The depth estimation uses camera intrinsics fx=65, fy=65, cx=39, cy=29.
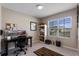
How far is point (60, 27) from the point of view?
1.66 metres

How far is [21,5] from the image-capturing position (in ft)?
4.91

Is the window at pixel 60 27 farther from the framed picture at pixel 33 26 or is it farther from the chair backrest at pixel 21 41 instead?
the chair backrest at pixel 21 41

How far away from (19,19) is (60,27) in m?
1.05

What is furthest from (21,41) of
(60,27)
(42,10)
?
(60,27)

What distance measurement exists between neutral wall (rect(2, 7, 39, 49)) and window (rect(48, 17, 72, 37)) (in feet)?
1.35

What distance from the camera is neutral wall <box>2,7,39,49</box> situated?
1503 millimetres

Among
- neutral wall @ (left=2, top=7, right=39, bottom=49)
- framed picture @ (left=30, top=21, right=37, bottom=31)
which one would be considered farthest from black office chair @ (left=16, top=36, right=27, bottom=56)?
framed picture @ (left=30, top=21, right=37, bottom=31)

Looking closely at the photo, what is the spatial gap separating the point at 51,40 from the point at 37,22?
2.02 feet

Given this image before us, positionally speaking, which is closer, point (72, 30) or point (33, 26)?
point (72, 30)

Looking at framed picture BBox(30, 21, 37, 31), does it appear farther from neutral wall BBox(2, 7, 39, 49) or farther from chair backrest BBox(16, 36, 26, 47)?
chair backrest BBox(16, 36, 26, 47)

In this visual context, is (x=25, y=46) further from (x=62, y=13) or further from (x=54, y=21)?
(x=62, y=13)

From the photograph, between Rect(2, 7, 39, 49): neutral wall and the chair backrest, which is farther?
the chair backrest

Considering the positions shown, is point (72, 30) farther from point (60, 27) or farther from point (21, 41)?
point (21, 41)

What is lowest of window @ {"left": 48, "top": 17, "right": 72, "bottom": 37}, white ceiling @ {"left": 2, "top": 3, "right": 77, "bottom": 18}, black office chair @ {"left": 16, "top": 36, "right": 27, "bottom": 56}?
black office chair @ {"left": 16, "top": 36, "right": 27, "bottom": 56}
